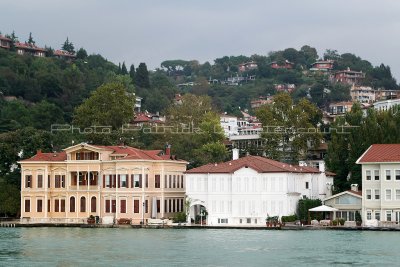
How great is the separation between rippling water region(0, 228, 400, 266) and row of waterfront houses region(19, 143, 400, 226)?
501cm

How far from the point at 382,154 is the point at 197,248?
2226 cm

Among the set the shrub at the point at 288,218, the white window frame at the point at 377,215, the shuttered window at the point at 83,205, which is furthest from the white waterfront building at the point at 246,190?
the shuttered window at the point at 83,205

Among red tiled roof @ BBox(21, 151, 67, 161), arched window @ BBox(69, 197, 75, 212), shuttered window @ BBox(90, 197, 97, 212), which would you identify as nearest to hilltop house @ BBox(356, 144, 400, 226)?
shuttered window @ BBox(90, 197, 97, 212)

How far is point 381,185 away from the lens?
75188 millimetres

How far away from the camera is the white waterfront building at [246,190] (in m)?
77.1

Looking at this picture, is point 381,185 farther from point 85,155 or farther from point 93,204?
point 85,155

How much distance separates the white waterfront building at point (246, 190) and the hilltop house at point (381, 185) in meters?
5.21

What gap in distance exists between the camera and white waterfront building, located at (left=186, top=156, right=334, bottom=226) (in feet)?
253

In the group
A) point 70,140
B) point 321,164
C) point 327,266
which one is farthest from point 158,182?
point 327,266

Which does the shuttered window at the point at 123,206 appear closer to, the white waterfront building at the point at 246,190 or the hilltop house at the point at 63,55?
the white waterfront building at the point at 246,190

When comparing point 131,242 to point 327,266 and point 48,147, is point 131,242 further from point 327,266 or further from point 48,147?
point 48,147

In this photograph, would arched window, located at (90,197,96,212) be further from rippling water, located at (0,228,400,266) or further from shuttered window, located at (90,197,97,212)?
rippling water, located at (0,228,400,266)

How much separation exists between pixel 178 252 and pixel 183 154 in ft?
143

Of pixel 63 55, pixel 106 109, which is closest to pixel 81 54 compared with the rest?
pixel 63 55
